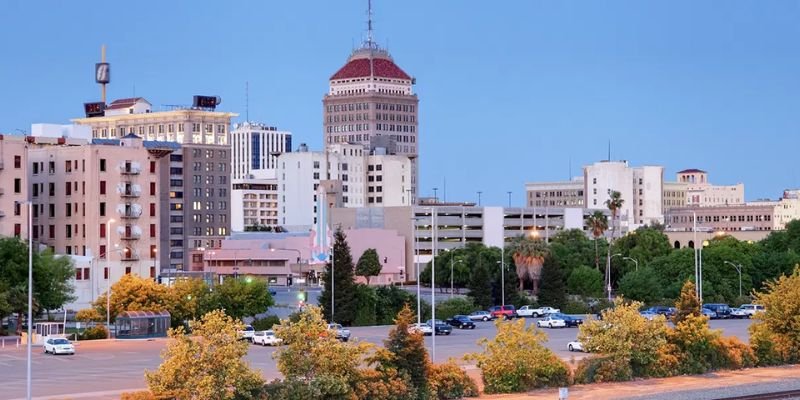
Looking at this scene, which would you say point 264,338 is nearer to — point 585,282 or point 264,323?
point 264,323

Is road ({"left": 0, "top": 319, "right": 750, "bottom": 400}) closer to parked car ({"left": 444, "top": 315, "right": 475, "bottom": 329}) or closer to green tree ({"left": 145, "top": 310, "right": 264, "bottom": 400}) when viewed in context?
parked car ({"left": 444, "top": 315, "right": 475, "bottom": 329})

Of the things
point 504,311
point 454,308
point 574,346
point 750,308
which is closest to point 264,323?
point 454,308

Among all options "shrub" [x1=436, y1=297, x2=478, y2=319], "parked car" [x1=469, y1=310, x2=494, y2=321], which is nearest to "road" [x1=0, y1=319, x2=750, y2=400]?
"shrub" [x1=436, y1=297, x2=478, y2=319]

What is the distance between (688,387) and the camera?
65.8 meters

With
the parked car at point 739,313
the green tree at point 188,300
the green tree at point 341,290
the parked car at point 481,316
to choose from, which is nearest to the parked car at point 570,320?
the parked car at point 481,316

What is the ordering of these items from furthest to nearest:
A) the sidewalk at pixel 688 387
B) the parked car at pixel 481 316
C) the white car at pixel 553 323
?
the parked car at pixel 481 316
the white car at pixel 553 323
the sidewalk at pixel 688 387

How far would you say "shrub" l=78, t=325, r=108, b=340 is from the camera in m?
98.9

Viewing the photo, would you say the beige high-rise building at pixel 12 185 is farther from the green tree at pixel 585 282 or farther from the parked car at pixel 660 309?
the green tree at pixel 585 282

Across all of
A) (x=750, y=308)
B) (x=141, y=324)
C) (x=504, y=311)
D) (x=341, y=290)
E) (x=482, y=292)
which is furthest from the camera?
(x=482, y=292)

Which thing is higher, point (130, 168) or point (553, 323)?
point (130, 168)

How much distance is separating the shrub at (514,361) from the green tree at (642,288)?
73949 millimetres

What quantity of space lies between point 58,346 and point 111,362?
7.78m

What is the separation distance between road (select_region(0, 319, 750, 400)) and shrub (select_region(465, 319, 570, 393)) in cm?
1015

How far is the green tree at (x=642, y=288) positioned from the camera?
454 ft
